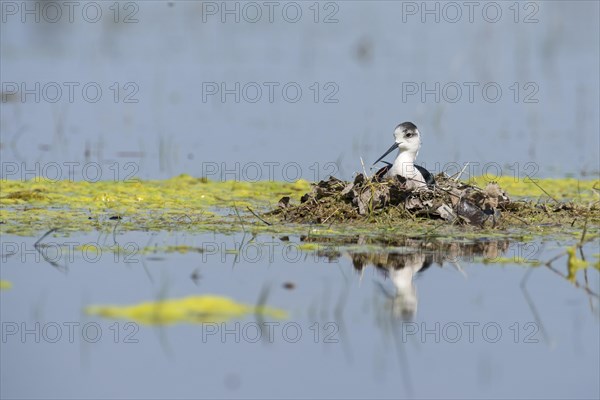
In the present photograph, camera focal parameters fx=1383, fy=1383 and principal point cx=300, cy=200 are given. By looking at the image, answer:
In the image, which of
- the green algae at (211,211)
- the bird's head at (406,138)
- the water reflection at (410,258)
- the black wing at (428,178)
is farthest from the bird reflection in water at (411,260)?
the bird's head at (406,138)

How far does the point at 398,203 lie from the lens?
12734mm

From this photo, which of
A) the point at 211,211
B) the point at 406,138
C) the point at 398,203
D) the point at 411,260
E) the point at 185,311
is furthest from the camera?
the point at 406,138

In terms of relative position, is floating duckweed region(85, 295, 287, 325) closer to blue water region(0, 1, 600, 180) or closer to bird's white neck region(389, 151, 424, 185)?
bird's white neck region(389, 151, 424, 185)

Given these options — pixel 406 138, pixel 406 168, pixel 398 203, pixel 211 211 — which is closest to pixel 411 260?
pixel 398 203

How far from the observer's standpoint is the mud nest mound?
494 inches

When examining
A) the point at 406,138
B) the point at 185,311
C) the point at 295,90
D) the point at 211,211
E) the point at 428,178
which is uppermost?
the point at 295,90

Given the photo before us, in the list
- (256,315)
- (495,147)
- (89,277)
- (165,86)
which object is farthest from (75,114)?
(256,315)

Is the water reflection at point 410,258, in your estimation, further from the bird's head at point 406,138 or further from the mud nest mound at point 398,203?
the bird's head at point 406,138

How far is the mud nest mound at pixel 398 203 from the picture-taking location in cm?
1255

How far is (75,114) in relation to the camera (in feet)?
65.2

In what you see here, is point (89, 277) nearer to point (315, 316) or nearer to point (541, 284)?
point (315, 316)

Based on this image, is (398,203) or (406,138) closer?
(398,203)

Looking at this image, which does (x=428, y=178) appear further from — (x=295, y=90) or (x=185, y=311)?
(x=295, y=90)

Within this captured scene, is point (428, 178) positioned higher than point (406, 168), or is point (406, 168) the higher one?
point (406, 168)
